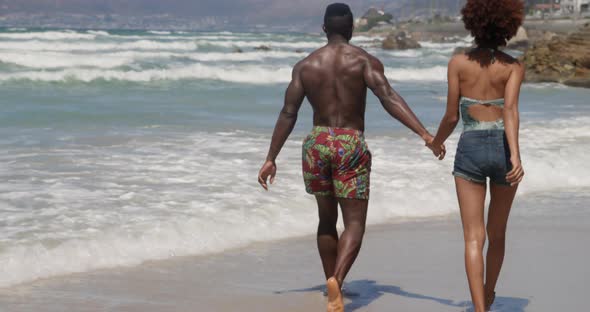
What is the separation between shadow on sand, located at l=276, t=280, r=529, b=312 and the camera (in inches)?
210

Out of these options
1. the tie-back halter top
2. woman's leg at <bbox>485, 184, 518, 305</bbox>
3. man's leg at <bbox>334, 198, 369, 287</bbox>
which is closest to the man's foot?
man's leg at <bbox>334, 198, 369, 287</bbox>

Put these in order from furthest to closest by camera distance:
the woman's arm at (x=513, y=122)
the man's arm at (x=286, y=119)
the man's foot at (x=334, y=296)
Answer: the man's arm at (x=286, y=119), the man's foot at (x=334, y=296), the woman's arm at (x=513, y=122)

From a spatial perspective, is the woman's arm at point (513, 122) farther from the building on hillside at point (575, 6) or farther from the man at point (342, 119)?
the building on hillside at point (575, 6)

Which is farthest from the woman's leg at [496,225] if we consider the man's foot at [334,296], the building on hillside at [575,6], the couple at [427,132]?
the building on hillside at [575,6]

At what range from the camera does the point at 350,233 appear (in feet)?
16.6

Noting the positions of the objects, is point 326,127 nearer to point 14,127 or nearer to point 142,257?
point 142,257

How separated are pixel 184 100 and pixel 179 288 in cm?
1375

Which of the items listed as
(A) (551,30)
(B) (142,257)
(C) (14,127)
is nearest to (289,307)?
(B) (142,257)

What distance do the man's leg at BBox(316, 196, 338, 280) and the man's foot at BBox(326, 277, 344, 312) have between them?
0.44 meters

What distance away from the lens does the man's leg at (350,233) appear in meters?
5.00

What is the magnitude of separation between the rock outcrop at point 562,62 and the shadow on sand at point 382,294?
20651mm

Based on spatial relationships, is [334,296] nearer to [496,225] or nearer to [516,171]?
[496,225]

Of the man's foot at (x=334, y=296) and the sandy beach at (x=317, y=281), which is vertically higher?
the man's foot at (x=334, y=296)

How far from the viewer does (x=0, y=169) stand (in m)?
9.33
